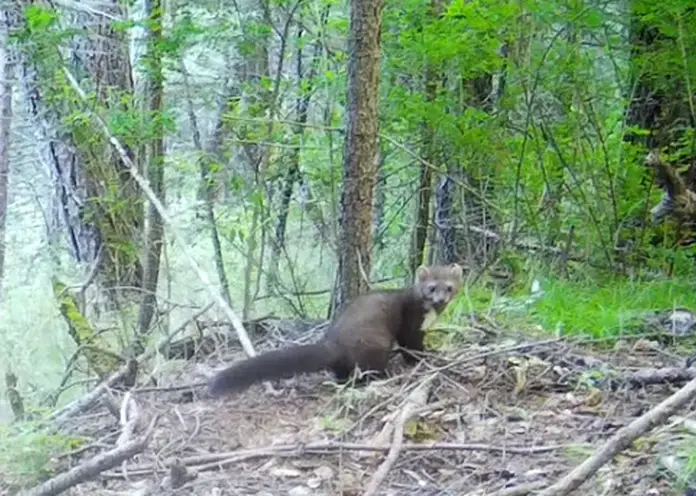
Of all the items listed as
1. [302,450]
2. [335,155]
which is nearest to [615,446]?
[302,450]

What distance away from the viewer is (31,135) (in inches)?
300

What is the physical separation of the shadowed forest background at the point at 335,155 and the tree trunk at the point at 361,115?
0.04 ft

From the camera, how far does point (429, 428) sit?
4.04m

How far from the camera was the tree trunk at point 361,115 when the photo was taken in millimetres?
5590

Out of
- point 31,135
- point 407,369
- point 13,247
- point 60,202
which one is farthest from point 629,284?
point 13,247

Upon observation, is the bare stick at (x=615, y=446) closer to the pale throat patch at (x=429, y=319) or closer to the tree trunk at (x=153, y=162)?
the pale throat patch at (x=429, y=319)

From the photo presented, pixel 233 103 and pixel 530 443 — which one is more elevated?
pixel 233 103

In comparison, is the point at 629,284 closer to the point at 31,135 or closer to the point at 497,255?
the point at 497,255

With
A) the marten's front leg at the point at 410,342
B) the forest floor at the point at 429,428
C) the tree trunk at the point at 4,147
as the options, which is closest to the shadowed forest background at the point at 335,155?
the marten's front leg at the point at 410,342

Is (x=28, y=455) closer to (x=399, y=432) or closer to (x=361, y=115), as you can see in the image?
(x=399, y=432)

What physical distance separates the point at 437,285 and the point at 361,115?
3.54 feet

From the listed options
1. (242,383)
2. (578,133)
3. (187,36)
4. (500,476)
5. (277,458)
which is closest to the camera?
(500,476)

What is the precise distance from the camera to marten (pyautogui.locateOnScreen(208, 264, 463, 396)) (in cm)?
446

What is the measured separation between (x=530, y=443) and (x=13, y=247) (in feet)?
22.4
